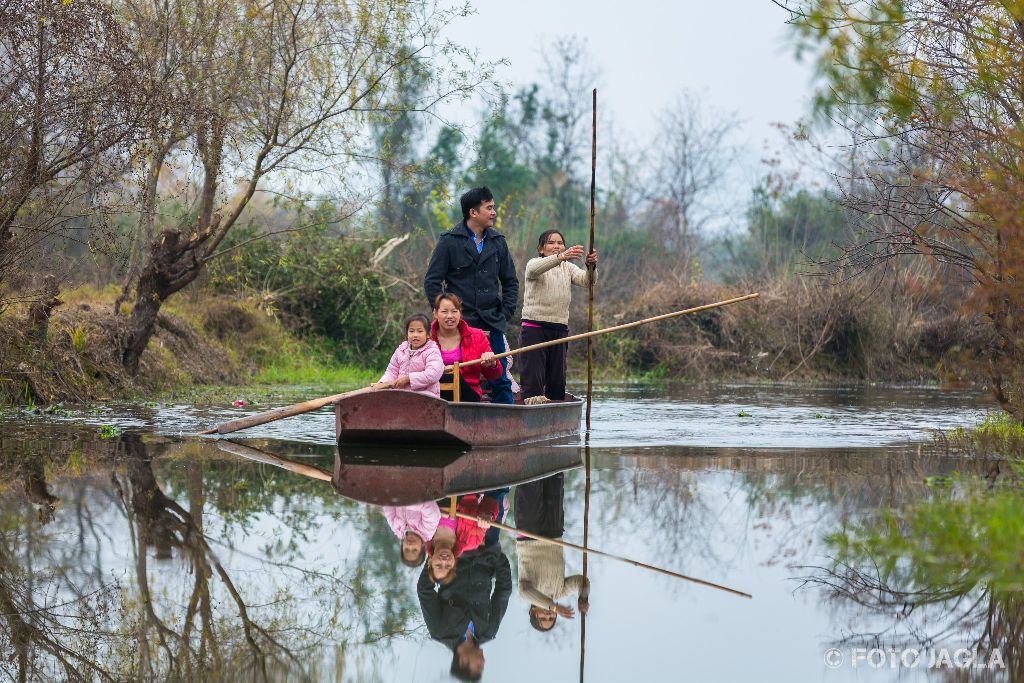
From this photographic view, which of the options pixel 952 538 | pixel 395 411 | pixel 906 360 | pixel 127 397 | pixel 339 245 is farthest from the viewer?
pixel 906 360

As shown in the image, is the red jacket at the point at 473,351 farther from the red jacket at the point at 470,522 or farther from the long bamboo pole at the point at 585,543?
the red jacket at the point at 470,522

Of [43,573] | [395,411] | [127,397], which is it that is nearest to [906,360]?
[127,397]

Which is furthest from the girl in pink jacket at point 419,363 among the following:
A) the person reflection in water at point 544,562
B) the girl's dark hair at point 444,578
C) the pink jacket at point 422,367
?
the girl's dark hair at point 444,578

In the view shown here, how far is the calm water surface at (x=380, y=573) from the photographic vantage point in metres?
4.66

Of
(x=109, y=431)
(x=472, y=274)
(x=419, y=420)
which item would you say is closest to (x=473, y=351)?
(x=472, y=274)

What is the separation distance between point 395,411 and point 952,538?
→ 18.5 ft

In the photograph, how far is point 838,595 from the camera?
5.65m

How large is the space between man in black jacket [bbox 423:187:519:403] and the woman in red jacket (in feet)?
1.15

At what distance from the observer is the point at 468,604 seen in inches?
213

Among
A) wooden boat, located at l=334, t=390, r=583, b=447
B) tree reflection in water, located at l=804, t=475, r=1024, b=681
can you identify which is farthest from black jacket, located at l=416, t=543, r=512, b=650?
wooden boat, located at l=334, t=390, r=583, b=447

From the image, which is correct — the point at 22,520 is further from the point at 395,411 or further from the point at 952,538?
the point at 952,538

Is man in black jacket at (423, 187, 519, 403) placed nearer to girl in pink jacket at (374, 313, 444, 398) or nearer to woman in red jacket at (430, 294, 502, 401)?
woman in red jacket at (430, 294, 502, 401)

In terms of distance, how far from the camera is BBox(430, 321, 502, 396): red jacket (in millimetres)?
12156

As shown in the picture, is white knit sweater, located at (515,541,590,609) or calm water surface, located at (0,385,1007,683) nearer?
calm water surface, located at (0,385,1007,683)
